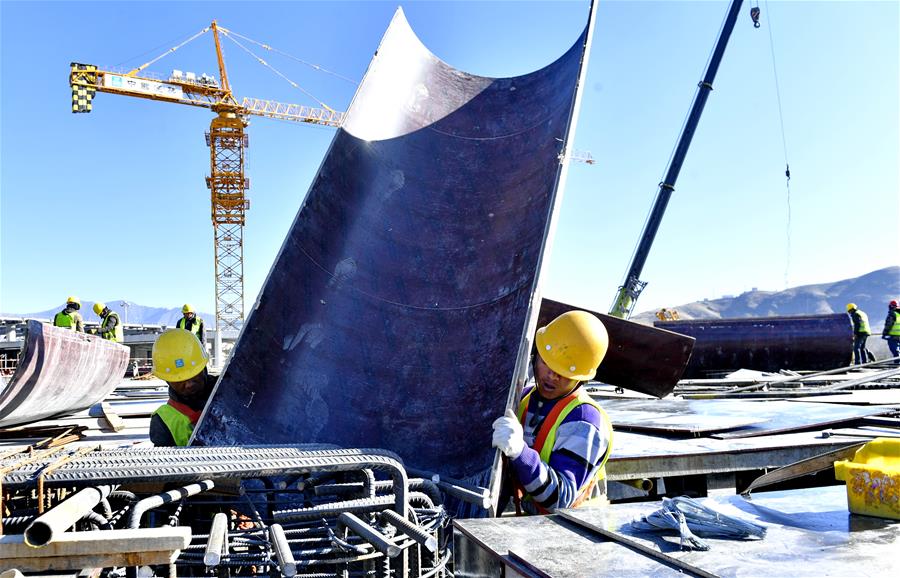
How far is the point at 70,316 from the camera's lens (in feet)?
30.4

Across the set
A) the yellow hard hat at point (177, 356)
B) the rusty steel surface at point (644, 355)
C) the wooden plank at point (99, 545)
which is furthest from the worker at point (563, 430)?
the yellow hard hat at point (177, 356)

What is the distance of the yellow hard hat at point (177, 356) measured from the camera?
12.1ft

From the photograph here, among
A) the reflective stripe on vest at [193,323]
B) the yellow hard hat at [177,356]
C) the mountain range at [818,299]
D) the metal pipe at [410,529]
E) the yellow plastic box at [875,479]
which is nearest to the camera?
the yellow plastic box at [875,479]

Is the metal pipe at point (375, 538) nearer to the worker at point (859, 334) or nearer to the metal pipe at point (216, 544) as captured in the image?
the metal pipe at point (216, 544)

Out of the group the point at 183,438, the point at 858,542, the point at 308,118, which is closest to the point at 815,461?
Answer: the point at 858,542

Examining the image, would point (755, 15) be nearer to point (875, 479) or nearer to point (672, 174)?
point (672, 174)

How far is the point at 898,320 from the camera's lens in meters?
12.6

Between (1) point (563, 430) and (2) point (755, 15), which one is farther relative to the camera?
(2) point (755, 15)

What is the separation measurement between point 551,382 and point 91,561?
71.5 inches

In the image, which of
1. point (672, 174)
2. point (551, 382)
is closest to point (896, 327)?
point (672, 174)

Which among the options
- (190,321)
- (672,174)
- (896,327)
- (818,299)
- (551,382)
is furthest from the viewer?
(818,299)

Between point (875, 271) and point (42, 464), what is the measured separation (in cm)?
11346

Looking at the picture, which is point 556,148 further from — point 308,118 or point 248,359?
point 308,118

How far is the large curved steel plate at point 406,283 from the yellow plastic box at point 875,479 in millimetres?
1828
